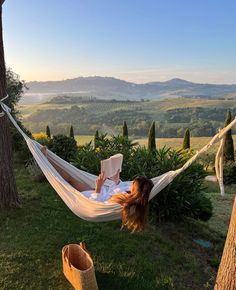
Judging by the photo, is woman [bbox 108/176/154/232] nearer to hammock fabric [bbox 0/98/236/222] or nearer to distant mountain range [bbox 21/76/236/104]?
hammock fabric [bbox 0/98/236/222]

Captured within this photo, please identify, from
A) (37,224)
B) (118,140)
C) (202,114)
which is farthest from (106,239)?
(202,114)

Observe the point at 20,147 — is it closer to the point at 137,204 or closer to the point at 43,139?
the point at 43,139

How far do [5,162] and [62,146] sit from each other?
3.64 metres

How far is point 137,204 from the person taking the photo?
261 cm

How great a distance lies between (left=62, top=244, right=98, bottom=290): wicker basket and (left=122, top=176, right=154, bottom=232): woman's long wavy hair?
0.47 metres

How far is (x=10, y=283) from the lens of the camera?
277 centimetres

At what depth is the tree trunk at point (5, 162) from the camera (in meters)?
3.84

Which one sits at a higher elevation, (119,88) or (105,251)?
(105,251)

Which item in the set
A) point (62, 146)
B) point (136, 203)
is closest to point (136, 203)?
point (136, 203)

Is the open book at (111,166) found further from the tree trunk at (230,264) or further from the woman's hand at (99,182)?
the tree trunk at (230,264)

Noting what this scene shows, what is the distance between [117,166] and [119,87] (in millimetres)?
121115

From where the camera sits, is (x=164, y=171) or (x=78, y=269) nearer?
(x=78, y=269)

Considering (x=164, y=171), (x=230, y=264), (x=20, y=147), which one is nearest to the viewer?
(x=230, y=264)

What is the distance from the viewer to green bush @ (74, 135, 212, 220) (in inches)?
171
